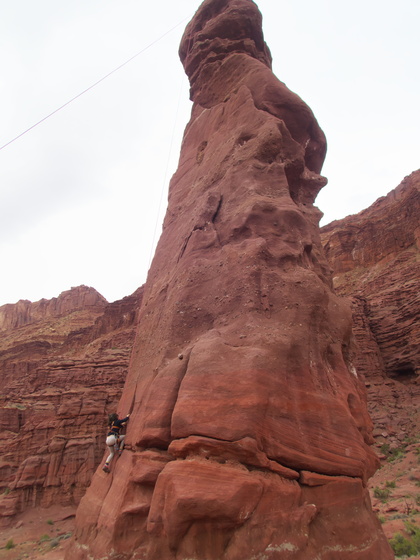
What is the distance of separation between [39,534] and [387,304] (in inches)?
1098

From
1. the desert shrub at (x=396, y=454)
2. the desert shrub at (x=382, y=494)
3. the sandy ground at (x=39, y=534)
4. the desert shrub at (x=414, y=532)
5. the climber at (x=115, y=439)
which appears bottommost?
the sandy ground at (x=39, y=534)

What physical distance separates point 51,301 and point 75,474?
76468 millimetres

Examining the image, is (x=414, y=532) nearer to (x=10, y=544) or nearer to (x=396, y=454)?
(x=396, y=454)

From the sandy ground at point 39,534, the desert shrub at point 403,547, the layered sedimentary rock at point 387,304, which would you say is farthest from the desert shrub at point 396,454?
the sandy ground at point 39,534

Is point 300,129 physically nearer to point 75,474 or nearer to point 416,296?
point 75,474

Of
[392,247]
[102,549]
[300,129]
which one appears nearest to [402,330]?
[392,247]

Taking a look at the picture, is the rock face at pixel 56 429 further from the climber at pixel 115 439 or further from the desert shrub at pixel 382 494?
the climber at pixel 115 439

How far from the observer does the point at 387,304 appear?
29609mm

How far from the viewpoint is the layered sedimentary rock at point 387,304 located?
72.1 feet

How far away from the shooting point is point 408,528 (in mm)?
8508

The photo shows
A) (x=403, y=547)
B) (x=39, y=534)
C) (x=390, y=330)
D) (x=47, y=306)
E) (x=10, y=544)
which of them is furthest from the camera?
(x=47, y=306)

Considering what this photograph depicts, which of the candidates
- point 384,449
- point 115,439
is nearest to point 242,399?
point 115,439

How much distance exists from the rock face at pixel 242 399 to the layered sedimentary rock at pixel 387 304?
44.4ft

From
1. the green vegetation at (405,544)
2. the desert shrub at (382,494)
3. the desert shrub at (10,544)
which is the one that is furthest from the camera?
the desert shrub at (10,544)
